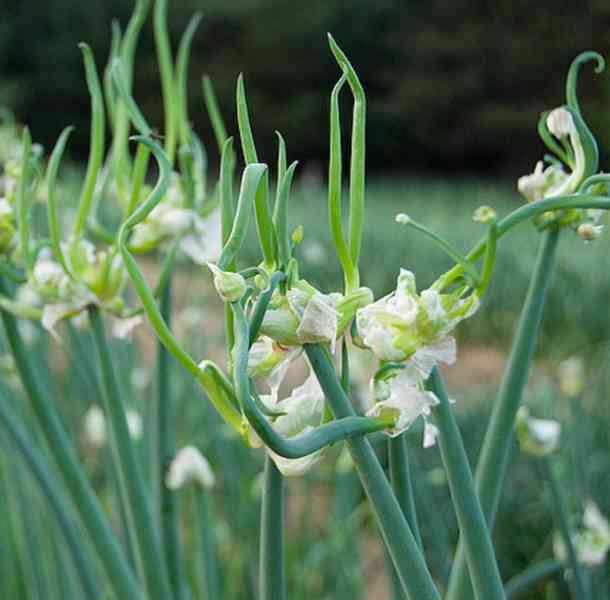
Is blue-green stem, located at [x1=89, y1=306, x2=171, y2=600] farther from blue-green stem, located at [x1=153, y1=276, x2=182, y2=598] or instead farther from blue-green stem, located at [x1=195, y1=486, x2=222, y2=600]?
blue-green stem, located at [x1=195, y1=486, x2=222, y2=600]

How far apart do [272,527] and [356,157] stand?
0.36 feet

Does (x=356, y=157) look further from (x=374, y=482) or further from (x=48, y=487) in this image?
(x=48, y=487)

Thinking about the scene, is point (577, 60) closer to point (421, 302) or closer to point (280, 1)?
point (421, 302)

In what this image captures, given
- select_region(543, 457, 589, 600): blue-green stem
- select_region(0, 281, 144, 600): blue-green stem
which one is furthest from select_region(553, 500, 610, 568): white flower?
select_region(0, 281, 144, 600): blue-green stem

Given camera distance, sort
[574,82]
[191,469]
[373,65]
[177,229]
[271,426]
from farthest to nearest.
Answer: [373,65] < [191,469] < [177,229] < [574,82] < [271,426]

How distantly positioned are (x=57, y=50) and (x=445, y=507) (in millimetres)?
11272

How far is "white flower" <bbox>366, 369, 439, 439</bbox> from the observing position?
0.26m

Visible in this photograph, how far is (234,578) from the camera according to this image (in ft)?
3.66

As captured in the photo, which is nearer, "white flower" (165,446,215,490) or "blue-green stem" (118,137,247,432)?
"blue-green stem" (118,137,247,432)

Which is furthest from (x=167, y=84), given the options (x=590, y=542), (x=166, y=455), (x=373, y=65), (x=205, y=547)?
(x=373, y=65)

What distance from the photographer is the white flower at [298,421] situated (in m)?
0.27

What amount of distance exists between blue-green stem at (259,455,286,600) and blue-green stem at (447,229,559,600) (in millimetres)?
79

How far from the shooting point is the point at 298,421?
0.90 ft

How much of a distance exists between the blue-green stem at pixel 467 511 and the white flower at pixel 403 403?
4 centimetres
